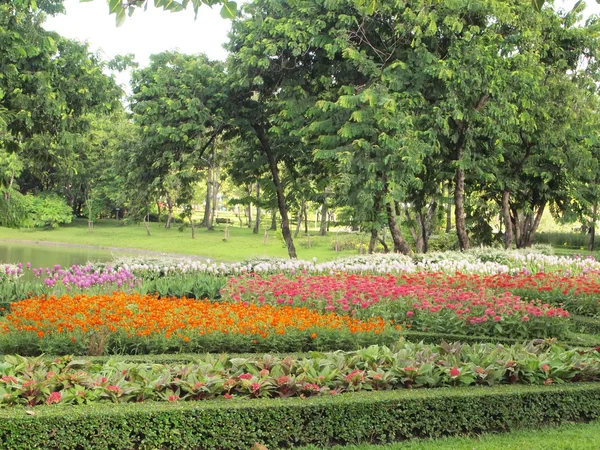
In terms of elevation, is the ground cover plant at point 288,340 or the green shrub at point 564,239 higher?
the green shrub at point 564,239

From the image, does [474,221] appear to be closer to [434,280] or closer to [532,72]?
[532,72]

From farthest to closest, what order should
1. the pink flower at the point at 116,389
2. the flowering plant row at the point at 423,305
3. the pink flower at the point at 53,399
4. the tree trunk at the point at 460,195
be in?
the tree trunk at the point at 460,195 < the flowering plant row at the point at 423,305 < the pink flower at the point at 116,389 < the pink flower at the point at 53,399

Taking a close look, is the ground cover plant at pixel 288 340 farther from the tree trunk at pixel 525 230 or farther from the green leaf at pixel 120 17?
the tree trunk at pixel 525 230

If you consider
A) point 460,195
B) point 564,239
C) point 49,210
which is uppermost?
point 460,195

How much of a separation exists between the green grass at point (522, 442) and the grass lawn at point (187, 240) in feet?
80.2

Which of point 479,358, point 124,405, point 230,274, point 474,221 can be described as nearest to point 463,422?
point 479,358

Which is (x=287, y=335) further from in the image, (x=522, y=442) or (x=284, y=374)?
(x=522, y=442)

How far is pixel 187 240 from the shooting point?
124 feet

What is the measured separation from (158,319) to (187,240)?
30.6 metres

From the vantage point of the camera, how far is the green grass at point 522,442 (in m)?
5.02

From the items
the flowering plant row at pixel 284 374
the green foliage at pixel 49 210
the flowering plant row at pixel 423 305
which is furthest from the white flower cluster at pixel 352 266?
the green foliage at pixel 49 210

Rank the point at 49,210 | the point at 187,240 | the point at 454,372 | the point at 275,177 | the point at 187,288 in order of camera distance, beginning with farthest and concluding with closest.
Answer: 1. the point at 49,210
2. the point at 187,240
3. the point at 275,177
4. the point at 187,288
5. the point at 454,372

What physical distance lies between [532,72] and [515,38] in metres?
1.19

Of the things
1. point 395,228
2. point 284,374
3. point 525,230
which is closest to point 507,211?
point 525,230
